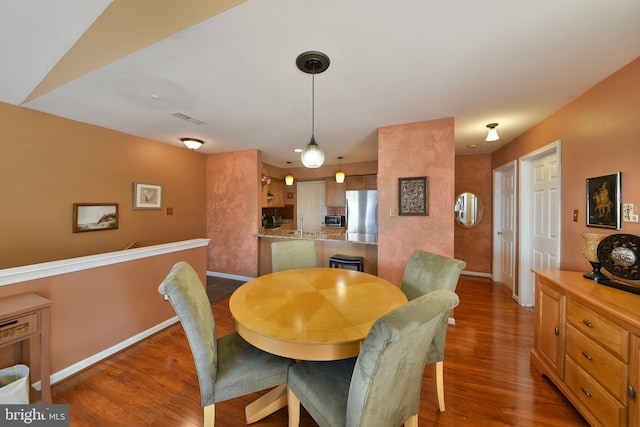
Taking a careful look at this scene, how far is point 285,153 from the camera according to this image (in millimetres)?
4508

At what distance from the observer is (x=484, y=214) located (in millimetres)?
4340

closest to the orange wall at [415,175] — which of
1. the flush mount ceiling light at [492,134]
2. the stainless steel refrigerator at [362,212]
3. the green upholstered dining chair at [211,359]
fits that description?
the flush mount ceiling light at [492,134]

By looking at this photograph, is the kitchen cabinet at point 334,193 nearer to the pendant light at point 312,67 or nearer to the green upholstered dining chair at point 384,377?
the pendant light at point 312,67

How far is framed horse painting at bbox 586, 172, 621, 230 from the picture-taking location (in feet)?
5.60

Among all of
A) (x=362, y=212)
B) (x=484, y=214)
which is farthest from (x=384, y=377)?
(x=484, y=214)

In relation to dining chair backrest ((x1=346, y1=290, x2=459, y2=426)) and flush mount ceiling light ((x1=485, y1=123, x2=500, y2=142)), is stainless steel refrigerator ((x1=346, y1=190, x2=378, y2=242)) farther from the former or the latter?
dining chair backrest ((x1=346, y1=290, x2=459, y2=426))

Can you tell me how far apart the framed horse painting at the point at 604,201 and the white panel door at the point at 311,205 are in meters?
4.67

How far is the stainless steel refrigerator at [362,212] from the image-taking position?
4555 mm

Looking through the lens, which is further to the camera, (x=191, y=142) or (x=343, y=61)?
(x=191, y=142)

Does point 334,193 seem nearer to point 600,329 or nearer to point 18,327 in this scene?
point 600,329

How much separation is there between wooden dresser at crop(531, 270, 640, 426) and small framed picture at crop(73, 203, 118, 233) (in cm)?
487

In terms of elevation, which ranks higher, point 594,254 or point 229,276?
point 594,254

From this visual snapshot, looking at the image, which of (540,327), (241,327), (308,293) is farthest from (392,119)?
(241,327)

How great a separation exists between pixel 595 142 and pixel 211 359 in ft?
10.9
